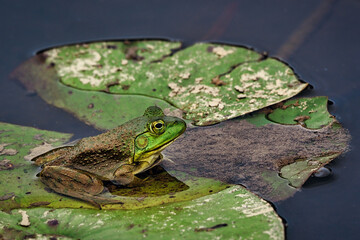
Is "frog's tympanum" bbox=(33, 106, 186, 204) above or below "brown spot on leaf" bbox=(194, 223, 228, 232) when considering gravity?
above

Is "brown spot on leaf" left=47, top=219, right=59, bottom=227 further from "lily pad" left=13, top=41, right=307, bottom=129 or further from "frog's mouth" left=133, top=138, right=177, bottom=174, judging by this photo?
"lily pad" left=13, top=41, right=307, bottom=129

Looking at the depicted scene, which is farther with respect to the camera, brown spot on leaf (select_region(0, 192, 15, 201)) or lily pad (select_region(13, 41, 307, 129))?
lily pad (select_region(13, 41, 307, 129))

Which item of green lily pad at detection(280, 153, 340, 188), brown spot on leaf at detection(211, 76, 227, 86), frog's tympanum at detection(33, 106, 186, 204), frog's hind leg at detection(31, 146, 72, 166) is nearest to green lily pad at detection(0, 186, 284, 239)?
frog's tympanum at detection(33, 106, 186, 204)

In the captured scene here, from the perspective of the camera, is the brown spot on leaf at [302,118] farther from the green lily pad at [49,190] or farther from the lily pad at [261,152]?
the green lily pad at [49,190]

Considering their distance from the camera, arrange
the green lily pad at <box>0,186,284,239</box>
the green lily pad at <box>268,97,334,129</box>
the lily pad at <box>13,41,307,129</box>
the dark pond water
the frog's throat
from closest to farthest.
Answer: the green lily pad at <box>0,186,284,239</box>, the frog's throat, the green lily pad at <box>268,97,334,129</box>, the lily pad at <box>13,41,307,129</box>, the dark pond water

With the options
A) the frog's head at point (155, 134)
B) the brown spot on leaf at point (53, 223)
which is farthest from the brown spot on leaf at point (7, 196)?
the frog's head at point (155, 134)

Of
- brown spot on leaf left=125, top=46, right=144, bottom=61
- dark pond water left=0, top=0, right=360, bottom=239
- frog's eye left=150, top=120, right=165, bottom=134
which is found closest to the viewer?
frog's eye left=150, top=120, right=165, bottom=134
